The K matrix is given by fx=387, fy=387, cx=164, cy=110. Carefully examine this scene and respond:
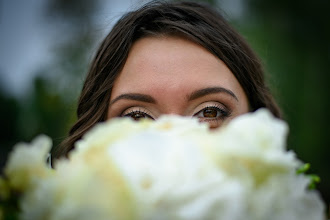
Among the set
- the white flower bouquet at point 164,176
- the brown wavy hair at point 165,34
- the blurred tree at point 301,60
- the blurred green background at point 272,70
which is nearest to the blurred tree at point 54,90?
the blurred green background at point 272,70

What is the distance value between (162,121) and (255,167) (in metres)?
0.16

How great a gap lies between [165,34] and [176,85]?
0.37m

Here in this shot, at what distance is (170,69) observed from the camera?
1.40 meters

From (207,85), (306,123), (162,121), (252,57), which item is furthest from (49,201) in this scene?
(306,123)

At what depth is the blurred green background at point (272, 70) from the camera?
30.9 feet

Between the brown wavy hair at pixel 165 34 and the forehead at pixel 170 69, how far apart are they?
0.04 m

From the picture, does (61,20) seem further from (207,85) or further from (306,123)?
(207,85)

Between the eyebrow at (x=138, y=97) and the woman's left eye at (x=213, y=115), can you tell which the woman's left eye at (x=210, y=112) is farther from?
the eyebrow at (x=138, y=97)

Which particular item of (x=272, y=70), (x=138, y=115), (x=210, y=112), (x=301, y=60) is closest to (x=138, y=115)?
(x=138, y=115)

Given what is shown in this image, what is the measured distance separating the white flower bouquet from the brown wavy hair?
102cm

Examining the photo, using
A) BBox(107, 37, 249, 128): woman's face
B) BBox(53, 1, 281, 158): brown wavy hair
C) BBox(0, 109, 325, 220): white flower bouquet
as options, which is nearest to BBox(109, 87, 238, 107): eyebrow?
BBox(107, 37, 249, 128): woman's face

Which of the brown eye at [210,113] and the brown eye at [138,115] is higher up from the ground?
the brown eye at [210,113]

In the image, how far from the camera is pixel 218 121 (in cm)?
144

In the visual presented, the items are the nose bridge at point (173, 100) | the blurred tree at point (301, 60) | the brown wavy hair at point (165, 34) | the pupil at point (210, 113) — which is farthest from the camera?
the blurred tree at point (301, 60)
